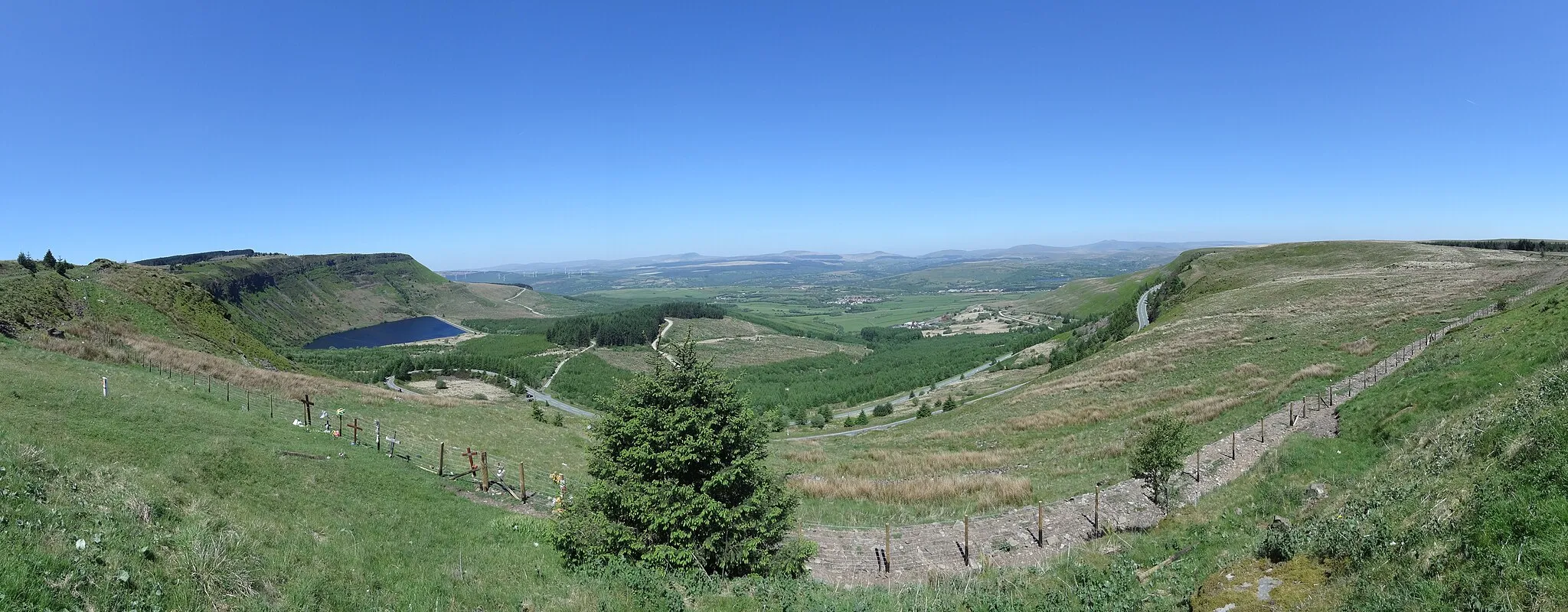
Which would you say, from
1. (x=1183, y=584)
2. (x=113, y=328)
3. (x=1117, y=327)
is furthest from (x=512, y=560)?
(x=1117, y=327)

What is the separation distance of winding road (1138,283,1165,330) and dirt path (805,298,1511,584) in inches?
2318

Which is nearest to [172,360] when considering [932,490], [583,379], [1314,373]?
[932,490]

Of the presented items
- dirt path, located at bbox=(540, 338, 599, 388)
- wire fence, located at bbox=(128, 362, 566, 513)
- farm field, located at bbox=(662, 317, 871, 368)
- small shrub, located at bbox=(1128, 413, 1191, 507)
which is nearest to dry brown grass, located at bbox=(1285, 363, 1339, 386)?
small shrub, located at bbox=(1128, 413, 1191, 507)

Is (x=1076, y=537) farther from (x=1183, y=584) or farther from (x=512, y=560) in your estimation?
(x=512, y=560)

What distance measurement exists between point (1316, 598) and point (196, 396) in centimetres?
3579

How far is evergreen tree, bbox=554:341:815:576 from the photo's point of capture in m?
11.6

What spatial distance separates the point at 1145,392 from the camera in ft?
128

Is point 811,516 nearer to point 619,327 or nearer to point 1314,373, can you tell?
point 1314,373

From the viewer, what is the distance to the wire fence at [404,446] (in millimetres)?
20250

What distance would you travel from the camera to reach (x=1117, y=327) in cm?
8712

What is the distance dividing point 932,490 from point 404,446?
70.8 feet

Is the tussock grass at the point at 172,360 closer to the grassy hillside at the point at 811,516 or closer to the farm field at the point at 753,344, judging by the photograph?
the grassy hillside at the point at 811,516

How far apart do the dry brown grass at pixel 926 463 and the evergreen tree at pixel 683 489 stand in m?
16.9

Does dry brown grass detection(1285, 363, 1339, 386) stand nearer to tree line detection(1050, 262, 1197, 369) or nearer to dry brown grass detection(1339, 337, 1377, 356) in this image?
dry brown grass detection(1339, 337, 1377, 356)
